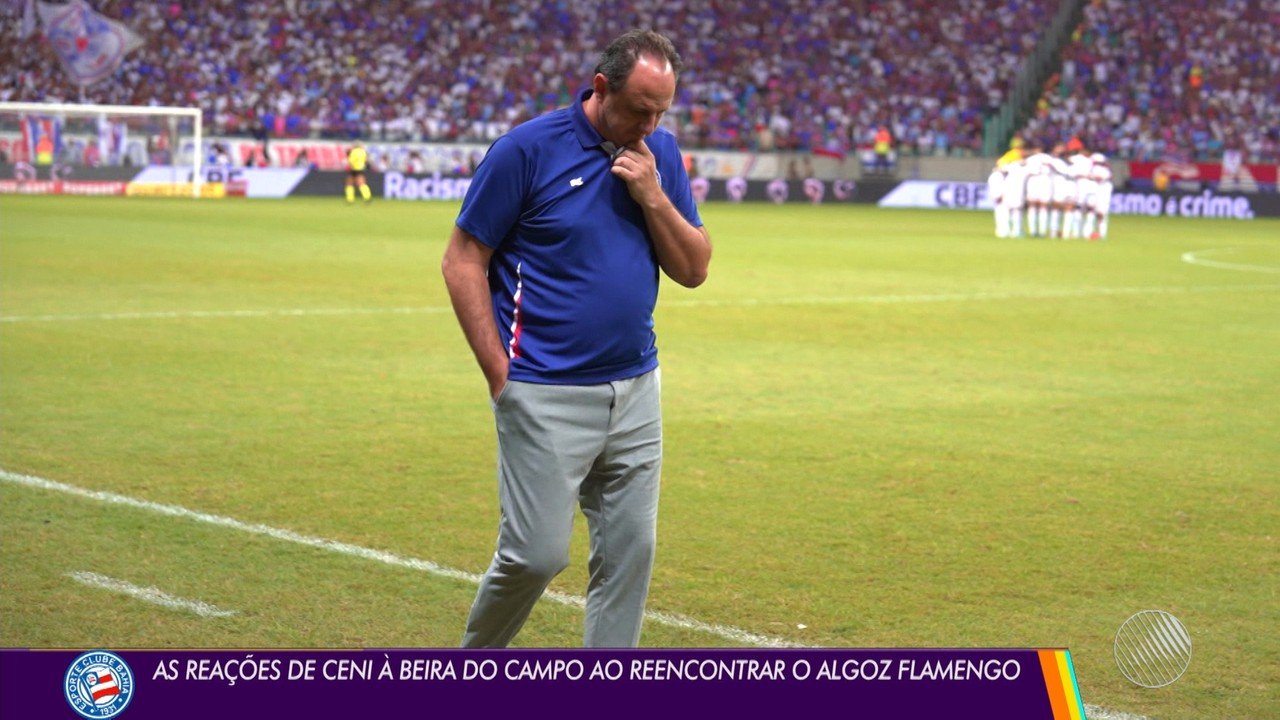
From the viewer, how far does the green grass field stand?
6039 millimetres

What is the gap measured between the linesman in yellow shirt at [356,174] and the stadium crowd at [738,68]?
667 cm

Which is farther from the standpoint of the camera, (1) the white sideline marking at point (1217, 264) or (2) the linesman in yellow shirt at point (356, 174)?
(2) the linesman in yellow shirt at point (356, 174)

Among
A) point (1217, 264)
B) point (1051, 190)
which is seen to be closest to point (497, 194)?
point (1217, 264)

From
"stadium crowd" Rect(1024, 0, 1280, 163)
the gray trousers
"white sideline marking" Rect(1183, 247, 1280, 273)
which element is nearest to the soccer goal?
"white sideline marking" Rect(1183, 247, 1280, 273)

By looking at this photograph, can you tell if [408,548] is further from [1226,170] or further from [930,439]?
[1226,170]

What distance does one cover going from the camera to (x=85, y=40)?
47156mm

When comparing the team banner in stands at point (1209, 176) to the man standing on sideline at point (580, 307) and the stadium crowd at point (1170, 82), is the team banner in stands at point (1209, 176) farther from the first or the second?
the man standing on sideline at point (580, 307)

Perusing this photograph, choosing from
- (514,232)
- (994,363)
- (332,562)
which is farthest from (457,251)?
(994,363)

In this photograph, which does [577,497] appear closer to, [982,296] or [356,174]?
[982,296]

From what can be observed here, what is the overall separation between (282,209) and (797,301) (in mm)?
21763

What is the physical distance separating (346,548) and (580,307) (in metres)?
2.95

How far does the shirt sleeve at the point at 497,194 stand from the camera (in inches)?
171

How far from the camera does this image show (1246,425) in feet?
35.9

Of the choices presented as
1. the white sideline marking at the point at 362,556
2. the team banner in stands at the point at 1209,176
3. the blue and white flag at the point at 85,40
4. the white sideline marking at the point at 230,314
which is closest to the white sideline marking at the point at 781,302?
the white sideline marking at the point at 230,314
